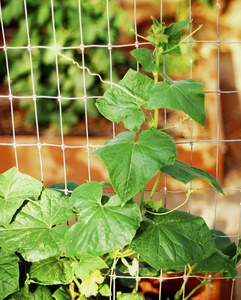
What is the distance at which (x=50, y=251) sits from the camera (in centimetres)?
95

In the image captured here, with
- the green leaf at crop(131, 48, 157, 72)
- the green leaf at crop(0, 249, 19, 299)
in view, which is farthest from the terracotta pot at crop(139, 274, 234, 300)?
the green leaf at crop(131, 48, 157, 72)

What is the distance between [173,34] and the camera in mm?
876

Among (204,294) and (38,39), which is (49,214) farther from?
(38,39)

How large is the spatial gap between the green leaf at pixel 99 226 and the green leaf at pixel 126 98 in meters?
0.18

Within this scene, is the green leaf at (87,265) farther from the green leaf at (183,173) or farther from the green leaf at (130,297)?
the green leaf at (183,173)

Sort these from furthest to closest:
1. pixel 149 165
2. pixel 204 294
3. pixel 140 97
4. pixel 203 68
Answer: pixel 203 68 < pixel 204 294 < pixel 140 97 < pixel 149 165

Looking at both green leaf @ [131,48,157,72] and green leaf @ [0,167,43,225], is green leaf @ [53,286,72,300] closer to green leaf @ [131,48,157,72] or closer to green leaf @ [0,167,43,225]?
green leaf @ [0,167,43,225]

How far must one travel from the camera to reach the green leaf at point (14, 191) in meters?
1.00

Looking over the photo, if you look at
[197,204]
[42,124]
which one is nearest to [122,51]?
[42,124]

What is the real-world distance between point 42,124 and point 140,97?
64.3 inches

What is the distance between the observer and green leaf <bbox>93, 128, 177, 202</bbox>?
0.77 meters

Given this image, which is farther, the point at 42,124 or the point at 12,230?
the point at 42,124

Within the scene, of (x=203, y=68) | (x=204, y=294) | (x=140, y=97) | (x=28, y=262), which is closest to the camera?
(x=140, y=97)

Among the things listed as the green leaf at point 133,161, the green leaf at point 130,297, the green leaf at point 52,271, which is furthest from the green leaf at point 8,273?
the green leaf at point 133,161
